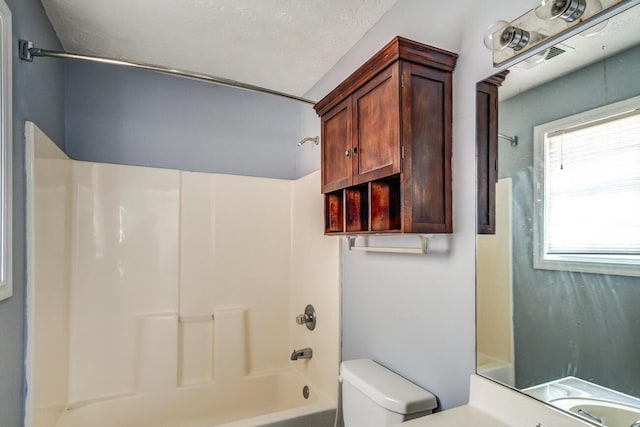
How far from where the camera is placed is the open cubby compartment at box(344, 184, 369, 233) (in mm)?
1660

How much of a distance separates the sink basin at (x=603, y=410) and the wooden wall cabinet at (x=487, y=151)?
0.51m

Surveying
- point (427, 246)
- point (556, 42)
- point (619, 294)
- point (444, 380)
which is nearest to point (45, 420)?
point (444, 380)

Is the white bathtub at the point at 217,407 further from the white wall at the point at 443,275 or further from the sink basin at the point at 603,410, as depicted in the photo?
Answer: the sink basin at the point at 603,410

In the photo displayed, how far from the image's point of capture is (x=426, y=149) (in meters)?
1.29

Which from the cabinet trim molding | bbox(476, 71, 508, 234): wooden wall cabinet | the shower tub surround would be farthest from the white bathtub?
the cabinet trim molding

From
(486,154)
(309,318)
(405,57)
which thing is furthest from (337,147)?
(309,318)

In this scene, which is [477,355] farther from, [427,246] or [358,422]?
[358,422]

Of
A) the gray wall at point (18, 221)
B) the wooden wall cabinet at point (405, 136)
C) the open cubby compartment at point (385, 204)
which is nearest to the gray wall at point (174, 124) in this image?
the gray wall at point (18, 221)

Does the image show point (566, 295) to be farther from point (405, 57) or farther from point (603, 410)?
point (405, 57)

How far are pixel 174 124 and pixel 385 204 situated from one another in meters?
1.85

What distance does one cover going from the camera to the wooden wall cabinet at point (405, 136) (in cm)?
125

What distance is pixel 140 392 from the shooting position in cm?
224

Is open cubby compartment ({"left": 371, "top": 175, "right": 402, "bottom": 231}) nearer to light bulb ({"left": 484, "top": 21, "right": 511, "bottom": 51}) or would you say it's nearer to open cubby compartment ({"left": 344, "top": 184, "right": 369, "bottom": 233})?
open cubby compartment ({"left": 344, "top": 184, "right": 369, "bottom": 233})

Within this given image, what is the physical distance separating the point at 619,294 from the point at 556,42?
0.69 m
